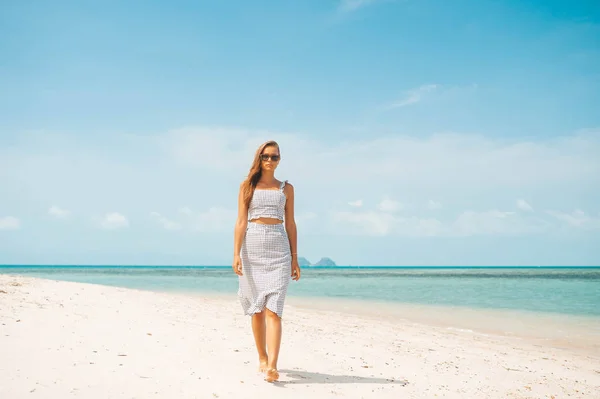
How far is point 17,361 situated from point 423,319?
10486 millimetres

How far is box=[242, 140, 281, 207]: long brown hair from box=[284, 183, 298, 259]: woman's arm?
1.04 ft

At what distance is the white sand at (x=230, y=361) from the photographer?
4.19 metres

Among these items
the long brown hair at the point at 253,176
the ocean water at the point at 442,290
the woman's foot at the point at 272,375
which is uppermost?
the long brown hair at the point at 253,176

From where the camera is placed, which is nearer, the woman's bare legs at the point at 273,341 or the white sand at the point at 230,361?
the white sand at the point at 230,361

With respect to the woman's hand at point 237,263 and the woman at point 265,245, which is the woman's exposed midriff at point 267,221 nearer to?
the woman at point 265,245

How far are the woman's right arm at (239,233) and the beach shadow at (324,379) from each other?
120 cm

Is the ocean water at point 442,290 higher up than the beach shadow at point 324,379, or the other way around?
the beach shadow at point 324,379

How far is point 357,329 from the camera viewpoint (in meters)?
9.60

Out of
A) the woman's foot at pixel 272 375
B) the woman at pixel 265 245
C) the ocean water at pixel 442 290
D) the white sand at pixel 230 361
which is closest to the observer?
the white sand at pixel 230 361

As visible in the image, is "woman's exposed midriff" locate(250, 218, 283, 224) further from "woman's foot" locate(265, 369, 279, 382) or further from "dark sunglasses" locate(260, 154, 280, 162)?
A: "woman's foot" locate(265, 369, 279, 382)

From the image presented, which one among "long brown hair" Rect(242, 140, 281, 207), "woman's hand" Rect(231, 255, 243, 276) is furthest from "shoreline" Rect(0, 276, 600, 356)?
"long brown hair" Rect(242, 140, 281, 207)

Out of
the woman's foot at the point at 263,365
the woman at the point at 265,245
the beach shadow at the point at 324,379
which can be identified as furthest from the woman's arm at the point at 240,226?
the beach shadow at the point at 324,379

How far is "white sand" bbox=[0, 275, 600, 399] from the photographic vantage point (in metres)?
4.19

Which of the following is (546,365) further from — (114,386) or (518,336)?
(114,386)
